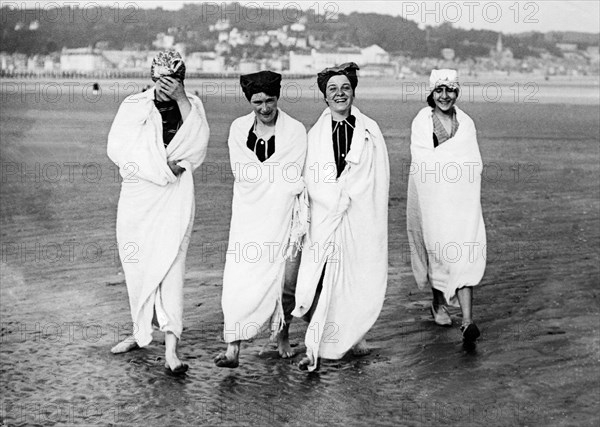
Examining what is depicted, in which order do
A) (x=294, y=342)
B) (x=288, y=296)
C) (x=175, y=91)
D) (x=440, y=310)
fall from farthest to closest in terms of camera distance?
(x=440, y=310) < (x=294, y=342) < (x=288, y=296) < (x=175, y=91)

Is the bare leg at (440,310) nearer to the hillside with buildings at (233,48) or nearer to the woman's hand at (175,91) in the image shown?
the woman's hand at (175,91)

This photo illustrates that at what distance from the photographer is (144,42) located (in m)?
81.8

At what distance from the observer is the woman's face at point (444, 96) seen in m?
8.30

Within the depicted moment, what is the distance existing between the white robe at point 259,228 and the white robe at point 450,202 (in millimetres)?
1317

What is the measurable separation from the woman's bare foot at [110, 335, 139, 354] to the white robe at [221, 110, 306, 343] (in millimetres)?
745

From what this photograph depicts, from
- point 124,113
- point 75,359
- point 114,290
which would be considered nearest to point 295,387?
point 75,359

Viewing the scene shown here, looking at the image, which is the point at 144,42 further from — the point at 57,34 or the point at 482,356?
the point at 482,356

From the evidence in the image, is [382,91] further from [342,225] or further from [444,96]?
[342,225]

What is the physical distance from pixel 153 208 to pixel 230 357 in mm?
1127

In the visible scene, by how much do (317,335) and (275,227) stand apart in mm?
768

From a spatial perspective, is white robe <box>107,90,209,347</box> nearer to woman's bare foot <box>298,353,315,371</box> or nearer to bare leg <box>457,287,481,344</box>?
woman's bare foot <box>298,353,315,371</box>

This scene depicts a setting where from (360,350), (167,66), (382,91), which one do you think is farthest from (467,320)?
(382,91)

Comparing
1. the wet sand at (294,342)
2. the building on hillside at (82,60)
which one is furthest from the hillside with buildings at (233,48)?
the wet sand at (294,342)

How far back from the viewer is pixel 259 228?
746 centimetres
